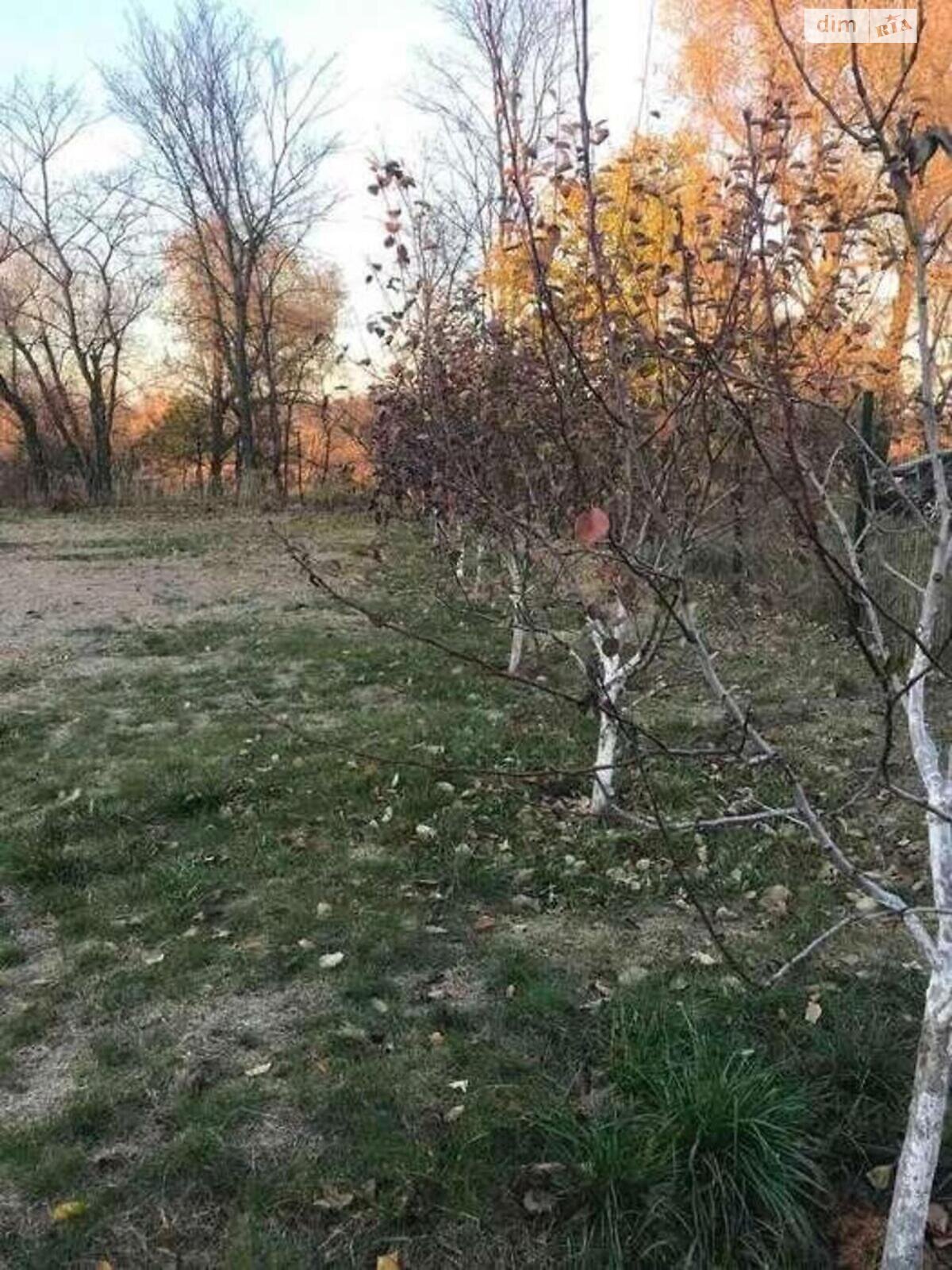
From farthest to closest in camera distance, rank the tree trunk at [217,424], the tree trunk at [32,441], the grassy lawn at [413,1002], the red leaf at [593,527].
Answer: the tree trunk at [217,424]
the tree trunk at [32,441]
the grassy lawn at [413,1002]
the red leaf at [593,527]

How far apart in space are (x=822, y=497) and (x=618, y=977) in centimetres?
181

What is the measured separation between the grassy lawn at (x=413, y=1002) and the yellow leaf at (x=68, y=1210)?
0.02m

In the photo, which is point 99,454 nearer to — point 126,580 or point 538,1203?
point 126,580

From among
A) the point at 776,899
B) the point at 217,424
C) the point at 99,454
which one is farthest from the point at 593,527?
the point at 217,424

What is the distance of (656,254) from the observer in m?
3.95

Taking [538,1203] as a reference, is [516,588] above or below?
above

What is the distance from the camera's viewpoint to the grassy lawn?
7.55 feet

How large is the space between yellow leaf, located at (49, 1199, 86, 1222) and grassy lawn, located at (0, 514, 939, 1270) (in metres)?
0.02

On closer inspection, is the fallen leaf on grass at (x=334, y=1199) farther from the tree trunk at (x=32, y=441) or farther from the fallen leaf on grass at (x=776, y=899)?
the tree trunk at (x=32, y=441)

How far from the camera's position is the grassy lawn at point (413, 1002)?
90.7 inches

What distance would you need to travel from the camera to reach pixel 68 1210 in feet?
7.60

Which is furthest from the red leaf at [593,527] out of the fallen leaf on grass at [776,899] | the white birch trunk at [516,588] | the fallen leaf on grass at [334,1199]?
the white birch trunk at [516,588]

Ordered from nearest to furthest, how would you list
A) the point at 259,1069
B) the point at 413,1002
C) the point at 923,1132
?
the point at 923,1132 → the point at 259,1069 → the point at 413,1002

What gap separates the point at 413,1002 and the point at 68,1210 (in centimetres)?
115
